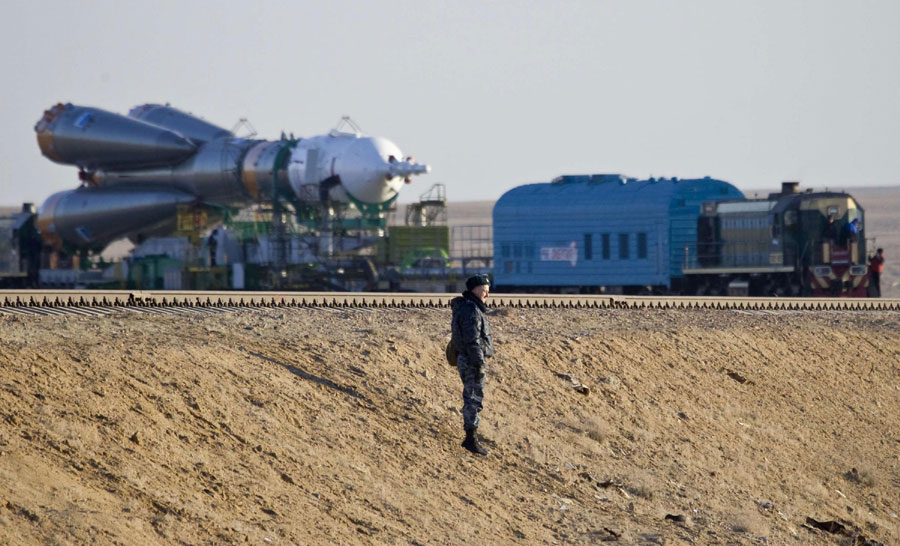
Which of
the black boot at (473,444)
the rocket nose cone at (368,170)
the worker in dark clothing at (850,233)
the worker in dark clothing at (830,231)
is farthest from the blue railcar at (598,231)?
the black boot at (473,444)

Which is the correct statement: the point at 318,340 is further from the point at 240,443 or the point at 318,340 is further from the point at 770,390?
the point at 770,390

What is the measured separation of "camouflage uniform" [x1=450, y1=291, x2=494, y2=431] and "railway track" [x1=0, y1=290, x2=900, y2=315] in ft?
19.6

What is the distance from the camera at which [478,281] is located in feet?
39.5

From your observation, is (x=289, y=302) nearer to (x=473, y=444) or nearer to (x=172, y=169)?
(x=473, y=444)

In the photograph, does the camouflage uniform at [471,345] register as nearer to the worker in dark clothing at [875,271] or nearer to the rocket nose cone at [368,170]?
the worker in dark clothing at [875,271]

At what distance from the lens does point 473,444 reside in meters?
12.5

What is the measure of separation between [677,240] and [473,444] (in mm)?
23959

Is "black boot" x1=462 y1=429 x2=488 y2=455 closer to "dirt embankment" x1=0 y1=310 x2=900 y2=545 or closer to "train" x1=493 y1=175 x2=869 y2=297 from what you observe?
"dirt embankment" x1=0 y1=310 x2=900 y2=545

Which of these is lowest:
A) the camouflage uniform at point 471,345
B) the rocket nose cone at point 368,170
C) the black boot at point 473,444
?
the black boot at point 473,444

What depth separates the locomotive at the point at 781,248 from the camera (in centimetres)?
3384

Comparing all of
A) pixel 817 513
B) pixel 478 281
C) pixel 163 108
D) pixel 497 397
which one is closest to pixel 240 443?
pixel 478 281

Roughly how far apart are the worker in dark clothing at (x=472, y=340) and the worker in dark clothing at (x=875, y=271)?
→ 78.7ft

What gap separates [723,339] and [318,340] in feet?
25.0

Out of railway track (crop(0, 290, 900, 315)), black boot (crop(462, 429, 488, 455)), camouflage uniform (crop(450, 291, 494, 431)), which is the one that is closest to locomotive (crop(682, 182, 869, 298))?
railway track (crop(0, 290, 900, 315))
